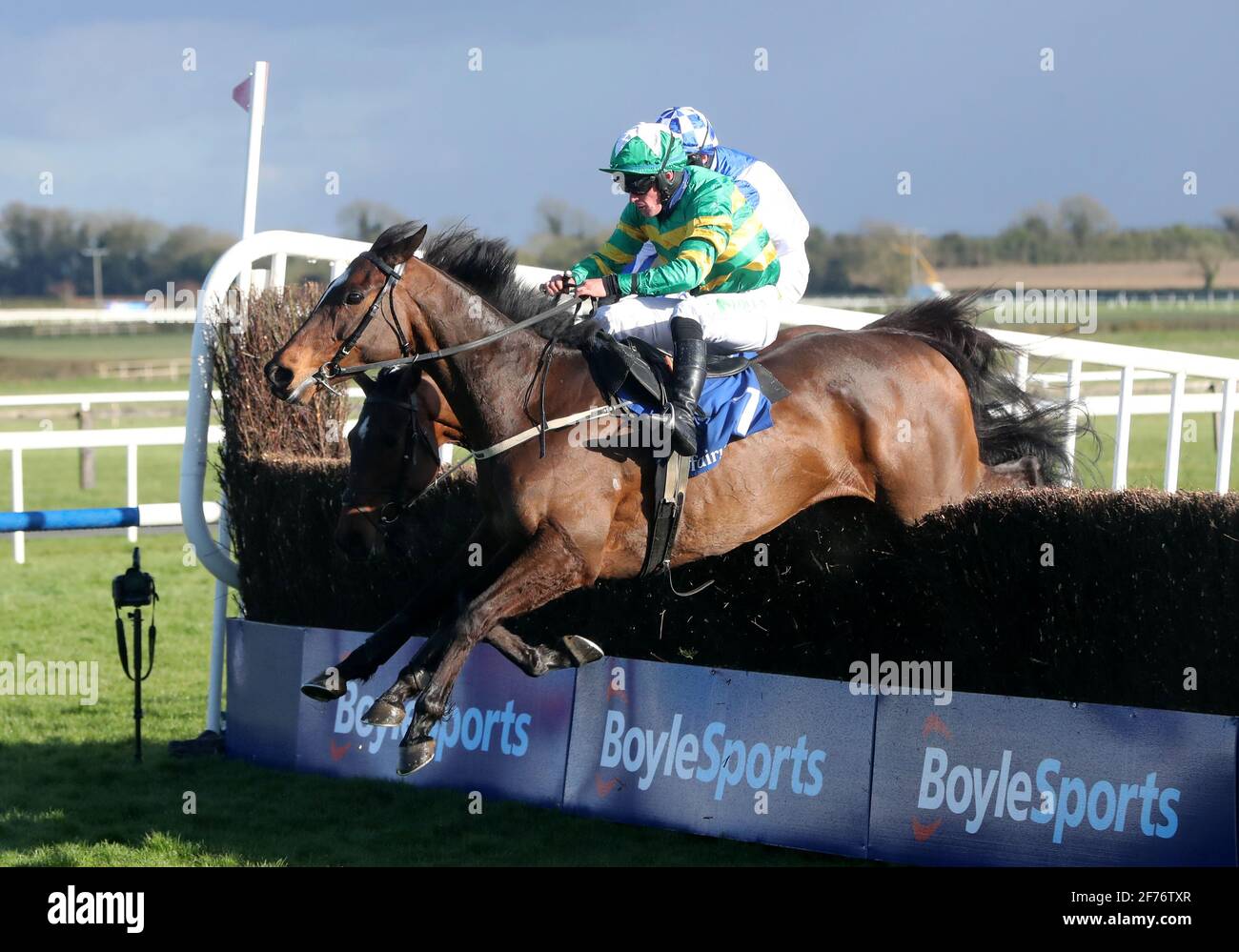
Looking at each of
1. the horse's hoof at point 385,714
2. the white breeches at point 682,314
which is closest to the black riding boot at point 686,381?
the white breeches at point 682,314

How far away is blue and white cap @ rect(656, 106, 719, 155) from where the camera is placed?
5371 millimetres

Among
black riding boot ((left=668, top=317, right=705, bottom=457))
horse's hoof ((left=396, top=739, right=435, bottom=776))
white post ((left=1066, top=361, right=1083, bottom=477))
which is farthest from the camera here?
white post ((left=1066, top=361, right=1083, bottom=477))

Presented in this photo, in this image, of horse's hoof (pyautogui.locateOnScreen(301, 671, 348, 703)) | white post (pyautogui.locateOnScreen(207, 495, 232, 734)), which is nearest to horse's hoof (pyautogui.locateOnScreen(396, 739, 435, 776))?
Answer: horse's hoof (pyautogui.locateOnScreen(301, 671, 348, 703))

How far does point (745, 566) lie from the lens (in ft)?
17.1

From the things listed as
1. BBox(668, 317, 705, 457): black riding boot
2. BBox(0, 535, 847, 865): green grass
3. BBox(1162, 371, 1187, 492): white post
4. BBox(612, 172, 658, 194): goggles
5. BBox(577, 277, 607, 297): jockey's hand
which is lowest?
BBox(0, 535, 847, 865): green grass

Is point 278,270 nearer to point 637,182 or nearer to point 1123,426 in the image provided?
point 637,182

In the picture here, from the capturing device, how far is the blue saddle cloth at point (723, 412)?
184 inches

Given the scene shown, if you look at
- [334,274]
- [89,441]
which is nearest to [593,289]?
[334,274]

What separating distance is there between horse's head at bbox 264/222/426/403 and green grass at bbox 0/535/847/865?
1.61m

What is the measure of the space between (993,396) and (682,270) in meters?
1.75

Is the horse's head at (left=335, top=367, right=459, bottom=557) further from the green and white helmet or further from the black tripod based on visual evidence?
the black tripod

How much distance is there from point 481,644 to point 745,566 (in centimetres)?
110

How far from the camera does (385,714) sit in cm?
425

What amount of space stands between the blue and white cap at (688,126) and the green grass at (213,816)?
8.11 ft
